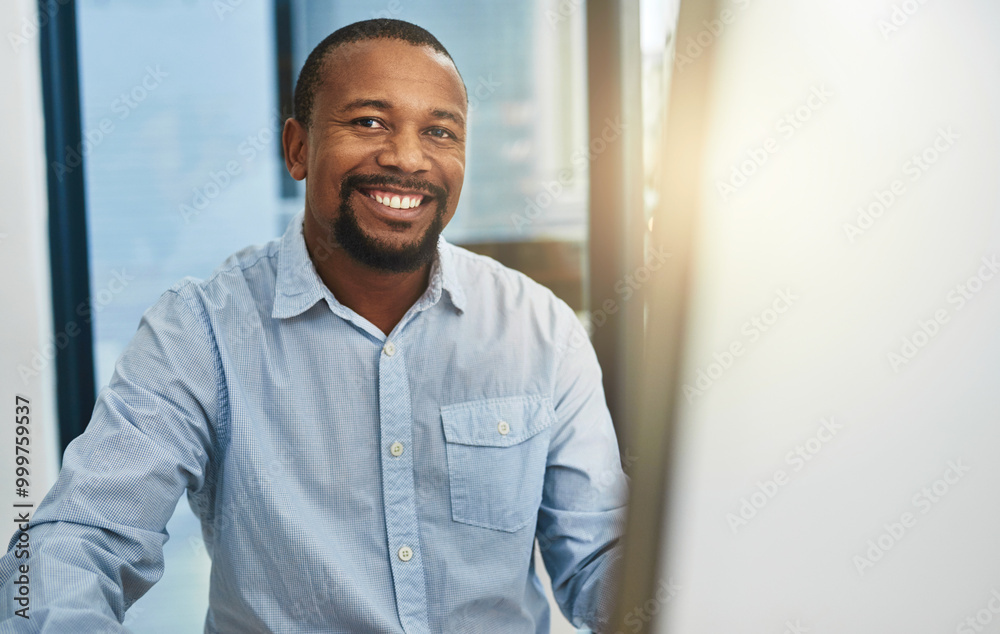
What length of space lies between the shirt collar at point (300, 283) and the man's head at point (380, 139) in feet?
0.13

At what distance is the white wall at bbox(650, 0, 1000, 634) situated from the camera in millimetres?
750

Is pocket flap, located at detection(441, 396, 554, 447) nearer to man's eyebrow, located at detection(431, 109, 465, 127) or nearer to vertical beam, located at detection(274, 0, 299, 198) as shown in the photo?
man's eyebrow, located at detection(431, 109, 465, 127)

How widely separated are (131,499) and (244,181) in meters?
0.50

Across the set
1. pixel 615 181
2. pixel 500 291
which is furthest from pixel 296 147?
pixel 615 181

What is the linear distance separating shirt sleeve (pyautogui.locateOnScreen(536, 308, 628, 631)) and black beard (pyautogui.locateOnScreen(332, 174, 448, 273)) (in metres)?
0.21

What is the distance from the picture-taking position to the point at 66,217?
0.85 m

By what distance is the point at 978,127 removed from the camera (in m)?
0.76

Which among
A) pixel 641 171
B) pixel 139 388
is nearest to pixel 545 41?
pixel 641 171

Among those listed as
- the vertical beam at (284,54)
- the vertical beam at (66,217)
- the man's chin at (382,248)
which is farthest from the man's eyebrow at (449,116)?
the vertical beam at (66,217)

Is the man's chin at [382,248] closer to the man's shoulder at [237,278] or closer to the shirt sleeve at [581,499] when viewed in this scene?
the man's shoulder at [237,278]

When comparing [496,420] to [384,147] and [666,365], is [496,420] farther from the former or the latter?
[384,147]

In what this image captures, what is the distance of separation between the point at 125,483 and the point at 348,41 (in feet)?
1.56

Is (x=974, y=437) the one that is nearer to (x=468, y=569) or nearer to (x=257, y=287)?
(x=468, y=569)

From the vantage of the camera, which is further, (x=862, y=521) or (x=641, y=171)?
(x=641, y=171)
